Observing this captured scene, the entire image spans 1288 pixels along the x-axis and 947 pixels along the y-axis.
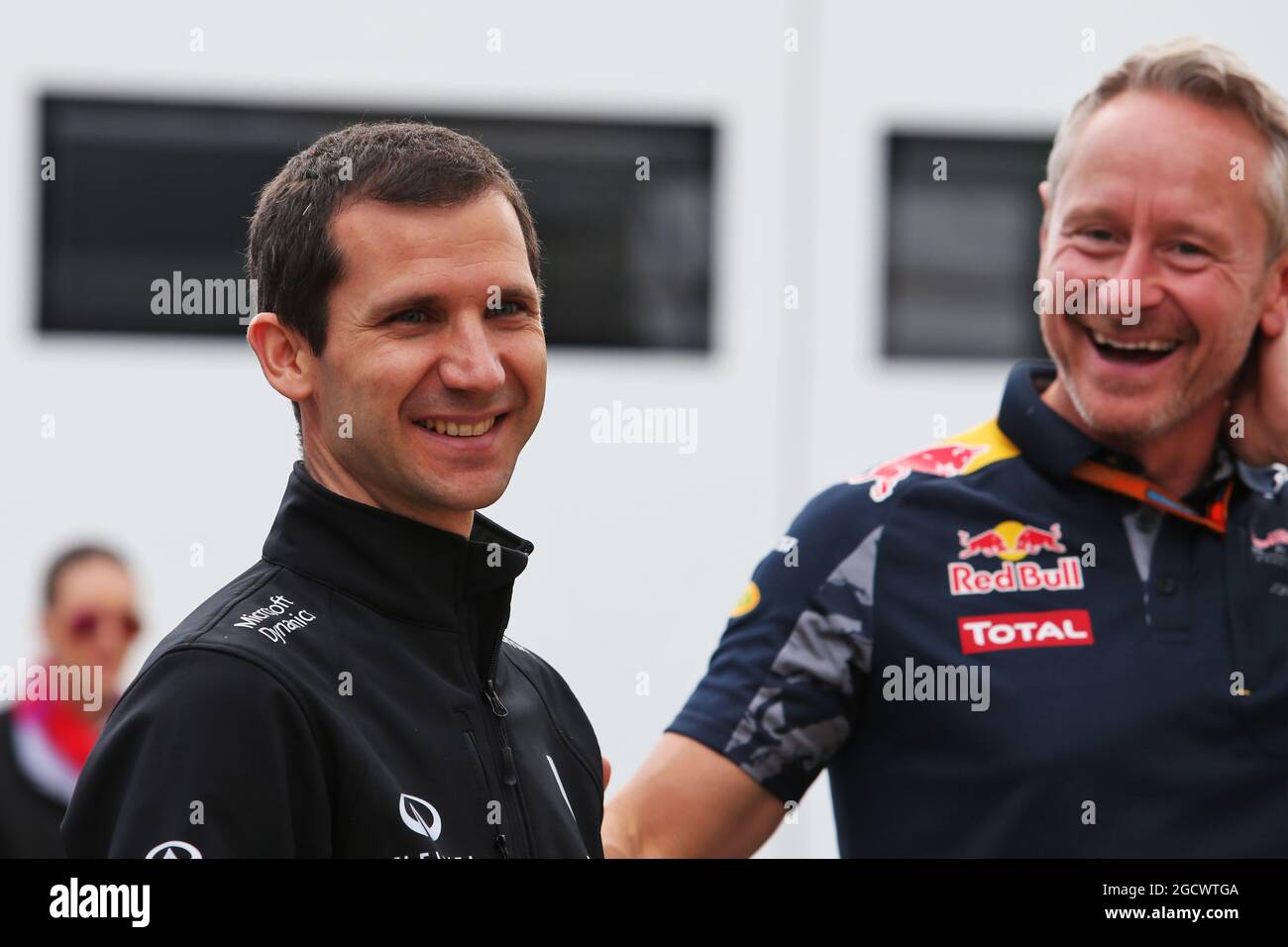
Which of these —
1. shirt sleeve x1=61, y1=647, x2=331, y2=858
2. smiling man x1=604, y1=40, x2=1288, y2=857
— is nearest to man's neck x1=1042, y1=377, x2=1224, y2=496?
smiling man x1=604, y1=40, x2=1288, y2=857

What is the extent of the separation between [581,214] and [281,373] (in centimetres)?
360

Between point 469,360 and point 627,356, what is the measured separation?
142 inches

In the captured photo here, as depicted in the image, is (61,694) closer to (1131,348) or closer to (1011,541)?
(1011,541)

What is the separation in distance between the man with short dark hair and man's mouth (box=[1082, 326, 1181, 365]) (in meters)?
2.48

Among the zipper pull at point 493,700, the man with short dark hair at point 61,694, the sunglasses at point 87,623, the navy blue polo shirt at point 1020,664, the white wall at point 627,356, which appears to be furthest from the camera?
the white wall at point 627,356

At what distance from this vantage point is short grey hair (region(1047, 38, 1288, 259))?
91.8 inches

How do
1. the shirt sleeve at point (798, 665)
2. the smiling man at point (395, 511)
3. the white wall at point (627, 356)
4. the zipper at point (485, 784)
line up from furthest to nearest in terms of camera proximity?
the white wall at point (627, 356) → the shirt sleeve at point (798, 665) → the zipper at point (485, 784) → the smiling man at point (395, 511)

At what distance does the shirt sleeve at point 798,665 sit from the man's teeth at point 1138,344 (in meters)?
0.39

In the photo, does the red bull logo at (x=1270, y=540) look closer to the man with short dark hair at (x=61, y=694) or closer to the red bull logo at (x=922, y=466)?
the red bull logo at (x=922, y=466)

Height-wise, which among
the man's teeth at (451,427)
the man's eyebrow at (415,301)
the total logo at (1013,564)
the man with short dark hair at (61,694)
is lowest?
the man with short dark hair at (61,694)

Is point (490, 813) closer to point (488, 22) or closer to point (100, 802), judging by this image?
point (100, 802)

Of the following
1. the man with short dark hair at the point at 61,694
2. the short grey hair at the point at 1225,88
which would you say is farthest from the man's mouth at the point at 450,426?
the man with short dark hair at the point at 61,694

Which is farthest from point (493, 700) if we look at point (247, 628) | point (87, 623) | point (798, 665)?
point (87, 623)

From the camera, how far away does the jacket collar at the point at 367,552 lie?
1601 millimetres
